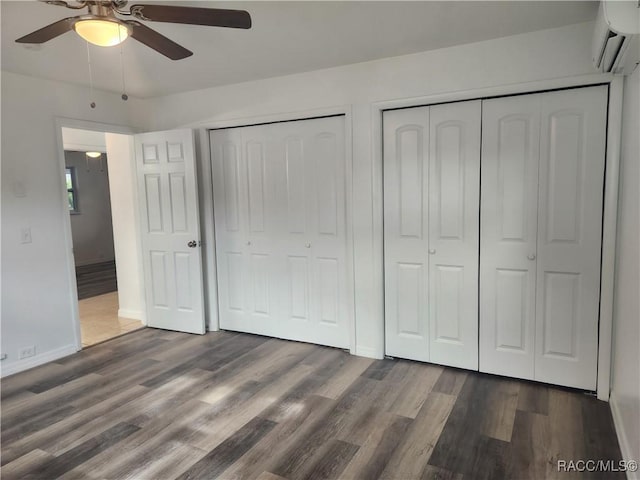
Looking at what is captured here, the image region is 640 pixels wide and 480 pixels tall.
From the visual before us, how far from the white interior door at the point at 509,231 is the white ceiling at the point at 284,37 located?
0.56 meters

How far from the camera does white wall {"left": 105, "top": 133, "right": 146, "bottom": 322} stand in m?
4.48

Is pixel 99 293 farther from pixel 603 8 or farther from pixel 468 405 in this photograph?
pixel 603 8

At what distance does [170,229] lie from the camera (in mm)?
4188

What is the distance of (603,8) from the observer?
186 centimetres

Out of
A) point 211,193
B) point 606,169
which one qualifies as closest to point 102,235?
point 211,193

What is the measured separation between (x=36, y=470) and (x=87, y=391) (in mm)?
888

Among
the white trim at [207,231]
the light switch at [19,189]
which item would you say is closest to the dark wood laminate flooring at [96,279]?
the white trim at [207,231]

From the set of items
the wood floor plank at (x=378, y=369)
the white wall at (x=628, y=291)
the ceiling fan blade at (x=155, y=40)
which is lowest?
the wood floor plank at (x=378, y=369)

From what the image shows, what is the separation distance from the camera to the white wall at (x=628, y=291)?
6.51ft

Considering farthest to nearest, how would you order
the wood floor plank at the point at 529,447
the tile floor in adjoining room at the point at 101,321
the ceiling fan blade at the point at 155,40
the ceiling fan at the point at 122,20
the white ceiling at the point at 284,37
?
the tile floor in adjoining room at the point at 101,321, the white ceiling at the point at 284,37, the wood floor plank at the point at 529,447, the ceiling fan blade at the point at 155,40, the ceiling fan at the point at 122,20

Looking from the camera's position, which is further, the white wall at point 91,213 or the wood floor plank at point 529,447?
the white wall at point 91,213

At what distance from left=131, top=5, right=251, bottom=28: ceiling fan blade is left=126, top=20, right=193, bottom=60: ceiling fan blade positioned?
9cm

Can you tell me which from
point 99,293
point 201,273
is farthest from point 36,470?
point 99,293

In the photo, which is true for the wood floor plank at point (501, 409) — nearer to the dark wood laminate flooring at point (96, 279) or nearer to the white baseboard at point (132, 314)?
the white baseboard at point (132, 314)
